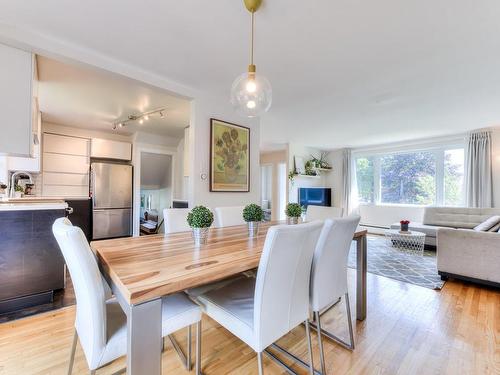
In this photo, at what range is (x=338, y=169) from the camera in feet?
23.2

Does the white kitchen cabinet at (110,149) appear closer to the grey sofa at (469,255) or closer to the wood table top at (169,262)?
the wood table top at (169,262)

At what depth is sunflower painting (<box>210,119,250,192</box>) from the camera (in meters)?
3.14

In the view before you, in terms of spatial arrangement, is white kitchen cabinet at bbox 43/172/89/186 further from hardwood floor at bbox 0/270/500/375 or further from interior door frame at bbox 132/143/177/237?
hardwood floor at bbox 0/270/500/375

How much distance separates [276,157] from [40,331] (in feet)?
20.8

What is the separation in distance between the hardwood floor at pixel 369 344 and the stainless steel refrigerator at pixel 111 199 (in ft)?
8.55

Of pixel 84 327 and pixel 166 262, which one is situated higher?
pixel 166 262

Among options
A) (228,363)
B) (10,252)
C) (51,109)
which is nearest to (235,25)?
(228,363)

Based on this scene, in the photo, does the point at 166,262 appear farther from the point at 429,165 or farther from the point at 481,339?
the point at 429,165

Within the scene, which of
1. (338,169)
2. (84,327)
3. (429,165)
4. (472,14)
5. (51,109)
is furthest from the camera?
(338,169)

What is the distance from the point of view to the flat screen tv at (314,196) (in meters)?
6.54

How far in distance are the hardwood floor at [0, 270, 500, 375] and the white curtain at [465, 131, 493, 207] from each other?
3.32m

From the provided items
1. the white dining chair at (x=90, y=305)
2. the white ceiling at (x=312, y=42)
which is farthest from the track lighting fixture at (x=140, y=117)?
the white dining chair at (x=90, y=305)

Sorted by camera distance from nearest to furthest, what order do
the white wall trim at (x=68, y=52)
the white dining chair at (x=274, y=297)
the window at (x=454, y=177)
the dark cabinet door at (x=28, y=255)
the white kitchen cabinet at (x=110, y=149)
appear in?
1. the white dining chair at (x=274, y=297)
2. the white wall trim at (x=68, y=52)
3. the dark cabinet door at (x=28, y=255)
4. the white kitchen cabinet at (x=110, y=149)
5. the window at (x=454, y=177)

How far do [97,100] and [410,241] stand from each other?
5.41 metres
